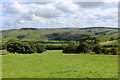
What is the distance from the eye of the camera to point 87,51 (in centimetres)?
9381

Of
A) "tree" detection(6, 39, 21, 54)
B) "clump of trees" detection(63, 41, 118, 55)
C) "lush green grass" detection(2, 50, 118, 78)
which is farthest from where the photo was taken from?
"clump of trees" detection(63, 41, 118, 55)

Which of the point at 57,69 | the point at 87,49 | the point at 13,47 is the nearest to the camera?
the point at 57,69

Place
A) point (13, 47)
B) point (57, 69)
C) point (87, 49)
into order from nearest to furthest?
point (57, 69)
point (13, 47)
point (87, 49)

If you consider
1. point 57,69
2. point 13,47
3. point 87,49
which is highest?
point 13,47

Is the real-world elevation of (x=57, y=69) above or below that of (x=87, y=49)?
above

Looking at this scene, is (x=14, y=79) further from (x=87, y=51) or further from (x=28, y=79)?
(x=87, y=51)

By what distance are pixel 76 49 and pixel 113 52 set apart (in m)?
26.2

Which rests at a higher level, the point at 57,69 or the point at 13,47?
the point at 13,47

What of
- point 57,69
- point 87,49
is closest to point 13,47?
point 87,49

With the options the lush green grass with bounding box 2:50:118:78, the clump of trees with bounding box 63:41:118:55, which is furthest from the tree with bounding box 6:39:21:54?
the lush green grass with bounding box 2:50:118:78

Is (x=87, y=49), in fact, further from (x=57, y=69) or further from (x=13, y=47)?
(x=57, y=69)

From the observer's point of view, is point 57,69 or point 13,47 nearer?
point 57,69

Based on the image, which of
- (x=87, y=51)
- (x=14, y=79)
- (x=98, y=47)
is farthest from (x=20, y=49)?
(x=14, y=79)

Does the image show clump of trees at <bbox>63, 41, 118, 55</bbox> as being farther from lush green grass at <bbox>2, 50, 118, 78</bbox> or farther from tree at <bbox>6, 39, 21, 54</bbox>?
lush green grass at <bbox>2, 50, 118, 78</bbox>
